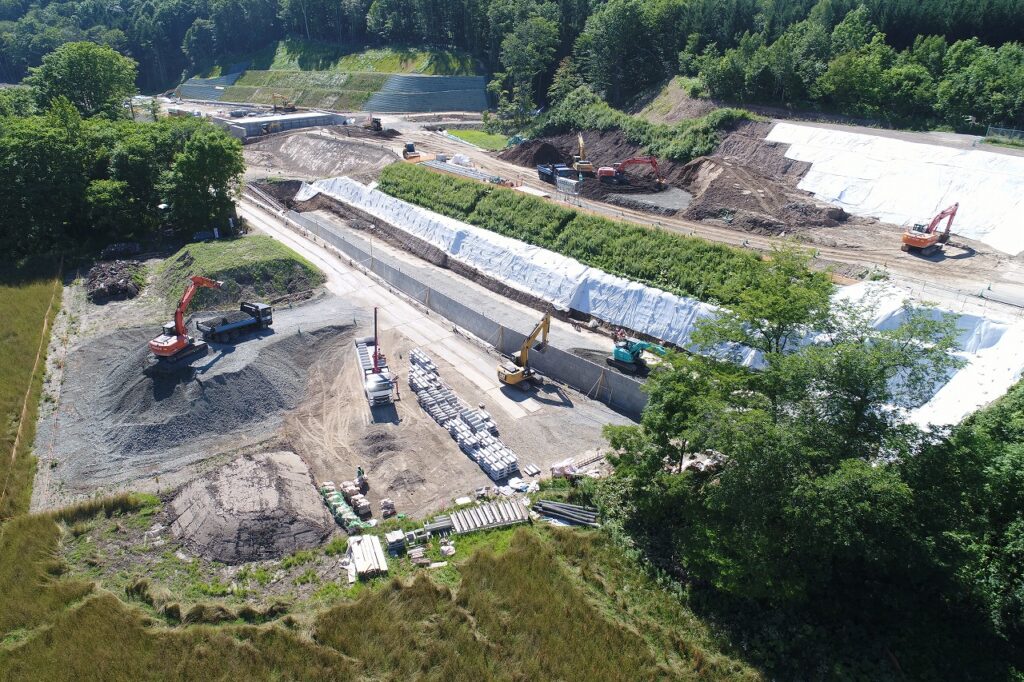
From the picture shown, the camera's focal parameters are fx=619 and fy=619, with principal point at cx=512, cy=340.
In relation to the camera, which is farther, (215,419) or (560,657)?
(215,419)

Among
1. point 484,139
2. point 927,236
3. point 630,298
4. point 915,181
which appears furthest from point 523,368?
point 484,139

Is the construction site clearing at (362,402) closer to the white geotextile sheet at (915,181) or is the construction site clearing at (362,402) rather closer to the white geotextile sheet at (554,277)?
the white geotextile sheet at (554,277)

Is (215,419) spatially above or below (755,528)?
below

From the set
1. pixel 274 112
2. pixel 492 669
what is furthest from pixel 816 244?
pixel 274 112

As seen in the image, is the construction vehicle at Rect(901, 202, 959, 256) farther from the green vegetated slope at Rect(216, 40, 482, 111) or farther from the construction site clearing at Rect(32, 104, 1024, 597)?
the green vegetated slope at Rect(216, 40, 482, 111)

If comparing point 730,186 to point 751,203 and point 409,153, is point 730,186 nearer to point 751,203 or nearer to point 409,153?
point 751,203

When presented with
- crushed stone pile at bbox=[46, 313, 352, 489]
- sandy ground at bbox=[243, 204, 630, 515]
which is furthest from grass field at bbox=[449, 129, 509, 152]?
crushed stone pile at bbox=[46, 313, 352, 489]

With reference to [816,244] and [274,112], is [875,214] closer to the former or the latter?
[816,244]
